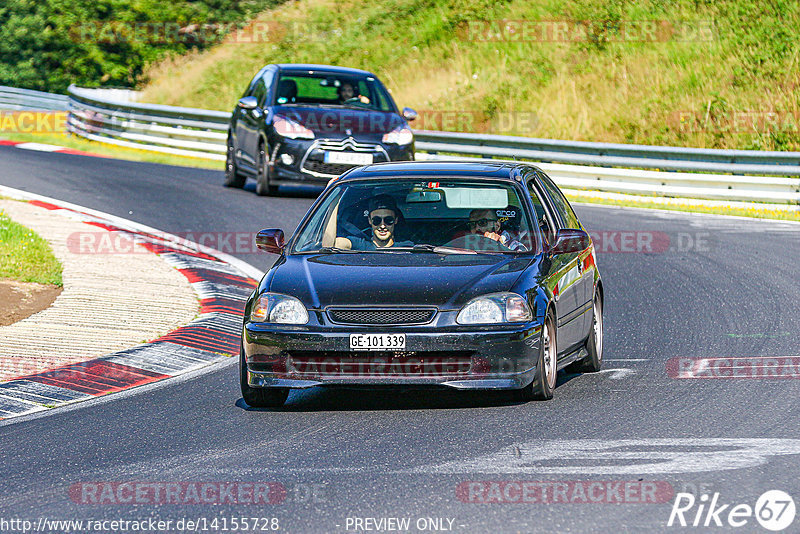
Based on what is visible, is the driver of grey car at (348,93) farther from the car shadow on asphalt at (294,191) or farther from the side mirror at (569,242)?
the side mirror at (569,242)

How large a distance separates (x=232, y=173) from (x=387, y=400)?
13811mm

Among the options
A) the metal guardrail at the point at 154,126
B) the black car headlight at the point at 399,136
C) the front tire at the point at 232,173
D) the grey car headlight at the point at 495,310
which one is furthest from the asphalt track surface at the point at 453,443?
the metal guardrail at the point at 154,126

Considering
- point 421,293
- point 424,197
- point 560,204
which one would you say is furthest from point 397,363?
point 560,204

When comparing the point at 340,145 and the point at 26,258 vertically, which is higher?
the point at 26,258

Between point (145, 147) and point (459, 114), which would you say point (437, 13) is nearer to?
point (459, 114)

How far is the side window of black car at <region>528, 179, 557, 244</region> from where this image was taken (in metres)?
9.48

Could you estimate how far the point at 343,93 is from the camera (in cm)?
2139

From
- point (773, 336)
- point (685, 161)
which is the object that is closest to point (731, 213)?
point (685, 161)

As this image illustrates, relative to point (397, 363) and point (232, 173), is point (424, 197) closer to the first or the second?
point (397, 363)

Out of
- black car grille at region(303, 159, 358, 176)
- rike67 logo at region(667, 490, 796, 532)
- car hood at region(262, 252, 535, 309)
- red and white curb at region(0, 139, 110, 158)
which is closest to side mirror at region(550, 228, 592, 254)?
car hood at region(262, 252, 535, 309)

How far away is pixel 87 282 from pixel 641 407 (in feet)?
21.4

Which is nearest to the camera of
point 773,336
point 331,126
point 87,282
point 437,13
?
point 773,336

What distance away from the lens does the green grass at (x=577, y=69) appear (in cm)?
2870

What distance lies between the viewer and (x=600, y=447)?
712 centimetres
